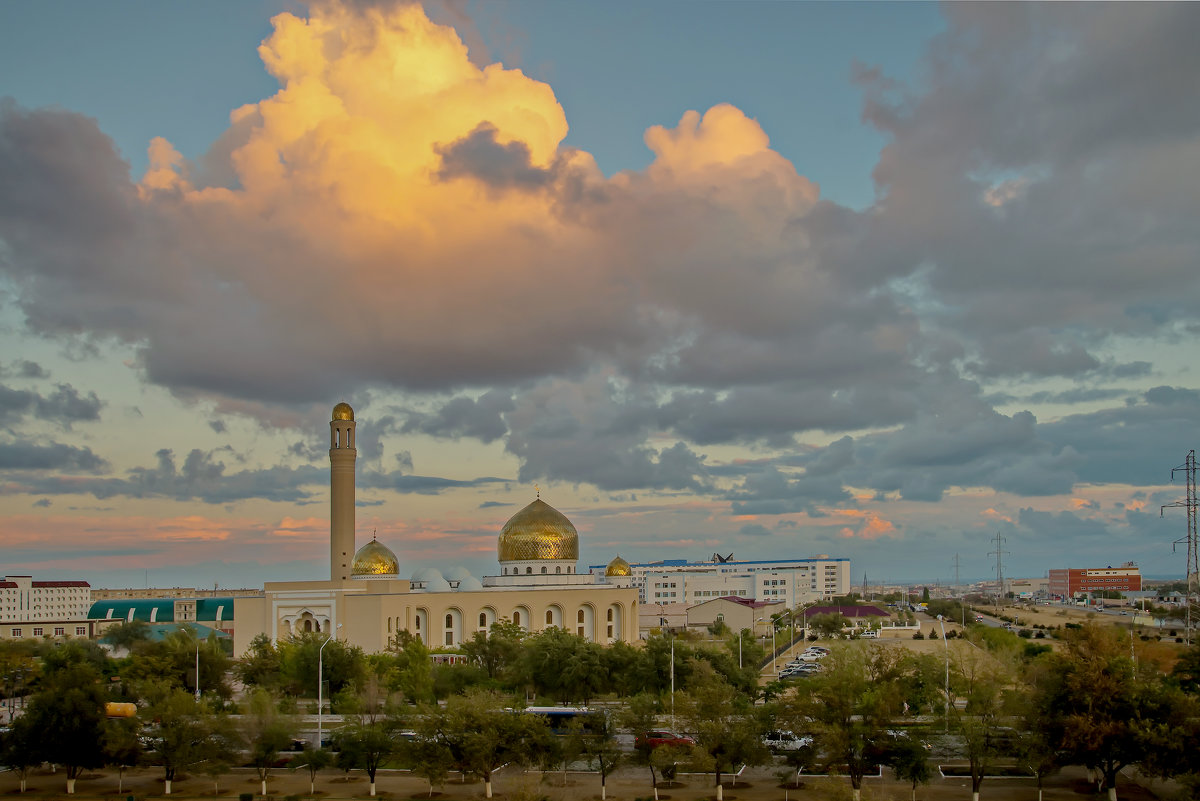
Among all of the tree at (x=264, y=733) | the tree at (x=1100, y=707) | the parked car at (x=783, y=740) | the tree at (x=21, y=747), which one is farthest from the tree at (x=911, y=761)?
the tree at (x=21, y=747)

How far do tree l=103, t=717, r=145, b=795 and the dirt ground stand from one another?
0.91 metres

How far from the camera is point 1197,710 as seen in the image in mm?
30234

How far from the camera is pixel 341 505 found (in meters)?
68.4

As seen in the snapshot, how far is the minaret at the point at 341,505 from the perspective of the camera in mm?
68188

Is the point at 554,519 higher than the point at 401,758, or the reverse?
the point at 554,519

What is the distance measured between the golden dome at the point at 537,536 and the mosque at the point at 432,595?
61 millimetres

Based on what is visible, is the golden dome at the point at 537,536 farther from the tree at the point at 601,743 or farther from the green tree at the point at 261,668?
the tree at the point at 601,743

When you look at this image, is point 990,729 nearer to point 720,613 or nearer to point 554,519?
point 554,519

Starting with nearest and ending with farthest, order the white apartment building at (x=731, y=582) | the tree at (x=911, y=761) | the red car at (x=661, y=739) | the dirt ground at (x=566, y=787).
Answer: the tree at (x=911, y=761) → the dirt ground at (x=566, y=787) → the red car at (x=661, y=739) → the white apartment building at (x=731, y=582)

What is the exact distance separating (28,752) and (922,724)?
29899 mm

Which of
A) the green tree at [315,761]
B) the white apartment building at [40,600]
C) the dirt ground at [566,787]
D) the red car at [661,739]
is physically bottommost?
the white apartment building at [40,600]

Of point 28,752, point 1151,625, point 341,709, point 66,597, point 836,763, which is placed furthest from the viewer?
point 66,597

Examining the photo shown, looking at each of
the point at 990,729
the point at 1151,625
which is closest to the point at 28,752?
the point at 990,729

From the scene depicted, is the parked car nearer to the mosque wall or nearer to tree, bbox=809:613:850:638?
the mosque wall
